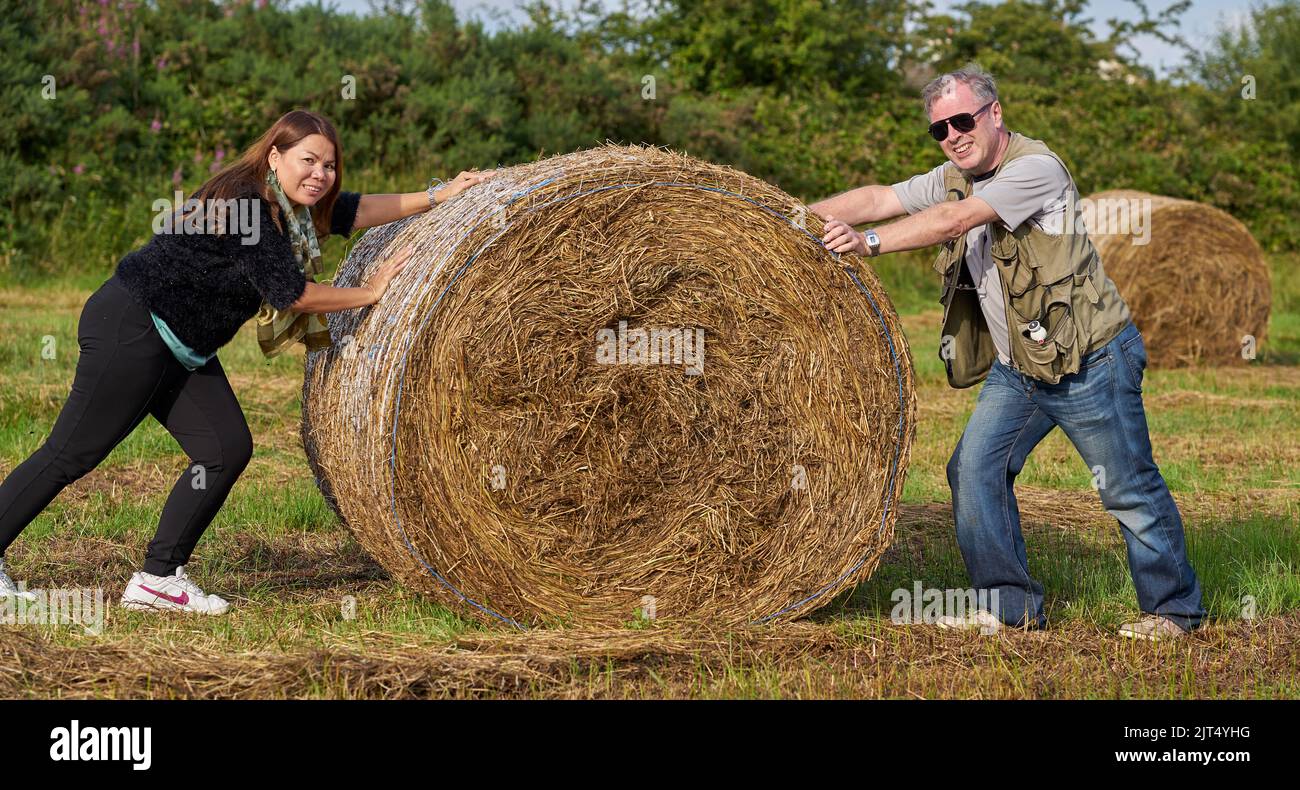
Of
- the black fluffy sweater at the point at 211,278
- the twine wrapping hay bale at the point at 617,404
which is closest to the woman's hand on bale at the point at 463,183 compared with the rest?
the twine wrapping hay bale at the point at 617,404

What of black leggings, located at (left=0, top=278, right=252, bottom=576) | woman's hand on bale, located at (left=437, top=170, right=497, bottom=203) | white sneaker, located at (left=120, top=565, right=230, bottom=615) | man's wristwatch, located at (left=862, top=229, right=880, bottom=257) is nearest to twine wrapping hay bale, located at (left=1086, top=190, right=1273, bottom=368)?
man's wristwatch, located at (left=862, top=229, right=880, bottom=257)

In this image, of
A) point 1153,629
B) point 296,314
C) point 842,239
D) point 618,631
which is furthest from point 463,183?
point 1153,629

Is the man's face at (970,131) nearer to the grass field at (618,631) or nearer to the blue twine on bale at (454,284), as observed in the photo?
the blue twine on bale at (454,284)

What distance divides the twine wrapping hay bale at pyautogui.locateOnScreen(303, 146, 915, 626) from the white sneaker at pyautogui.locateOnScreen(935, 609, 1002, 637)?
0.39m

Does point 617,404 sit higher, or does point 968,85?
point 968,85

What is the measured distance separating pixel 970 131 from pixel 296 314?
2.63 meters

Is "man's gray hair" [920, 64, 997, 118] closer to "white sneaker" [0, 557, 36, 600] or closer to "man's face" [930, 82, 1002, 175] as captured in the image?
"man's face" [930, 82, 1002, 175]

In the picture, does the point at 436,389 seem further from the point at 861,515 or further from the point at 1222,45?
the point at 1222,45

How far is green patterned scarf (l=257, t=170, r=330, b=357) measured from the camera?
5.43 m

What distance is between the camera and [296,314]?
5.46 meters

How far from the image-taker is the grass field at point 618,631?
15.7 feet

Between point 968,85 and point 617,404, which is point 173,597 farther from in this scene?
point 968,85

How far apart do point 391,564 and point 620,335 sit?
4.08 feet

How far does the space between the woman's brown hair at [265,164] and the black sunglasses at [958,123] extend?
7.52 feet
